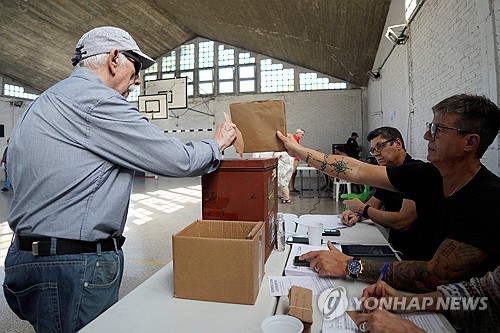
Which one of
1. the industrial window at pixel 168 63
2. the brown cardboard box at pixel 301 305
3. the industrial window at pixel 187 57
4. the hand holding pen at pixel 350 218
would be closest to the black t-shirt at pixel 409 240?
the hand holding pen at pixel 350 218

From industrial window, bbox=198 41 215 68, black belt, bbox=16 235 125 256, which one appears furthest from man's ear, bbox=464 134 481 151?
industrial window, bbox=198 41 215 68

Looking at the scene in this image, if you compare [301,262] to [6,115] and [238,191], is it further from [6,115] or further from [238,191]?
[6,115]

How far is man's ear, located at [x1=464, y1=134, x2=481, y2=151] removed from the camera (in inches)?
49.4

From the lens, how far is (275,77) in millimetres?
11883

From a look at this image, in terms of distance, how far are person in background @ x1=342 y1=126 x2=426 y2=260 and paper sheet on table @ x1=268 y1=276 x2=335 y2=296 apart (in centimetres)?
73

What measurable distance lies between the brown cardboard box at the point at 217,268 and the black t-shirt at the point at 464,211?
0.73m

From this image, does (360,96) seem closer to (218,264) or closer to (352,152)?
(352,152)

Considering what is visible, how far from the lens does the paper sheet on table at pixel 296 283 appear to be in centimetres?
106

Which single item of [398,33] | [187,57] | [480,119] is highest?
[187,57]

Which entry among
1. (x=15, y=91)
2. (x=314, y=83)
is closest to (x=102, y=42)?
(x=314, y=83)

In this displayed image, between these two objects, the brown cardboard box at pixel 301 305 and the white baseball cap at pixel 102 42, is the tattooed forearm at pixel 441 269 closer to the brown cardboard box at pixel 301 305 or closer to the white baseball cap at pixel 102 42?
Result: the brown cardboard box at pixel 301 305

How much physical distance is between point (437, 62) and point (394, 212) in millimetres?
2262

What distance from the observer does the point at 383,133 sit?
91.3 inches

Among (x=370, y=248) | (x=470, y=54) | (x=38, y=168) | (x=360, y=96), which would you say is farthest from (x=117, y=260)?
(x=360, y=96)
